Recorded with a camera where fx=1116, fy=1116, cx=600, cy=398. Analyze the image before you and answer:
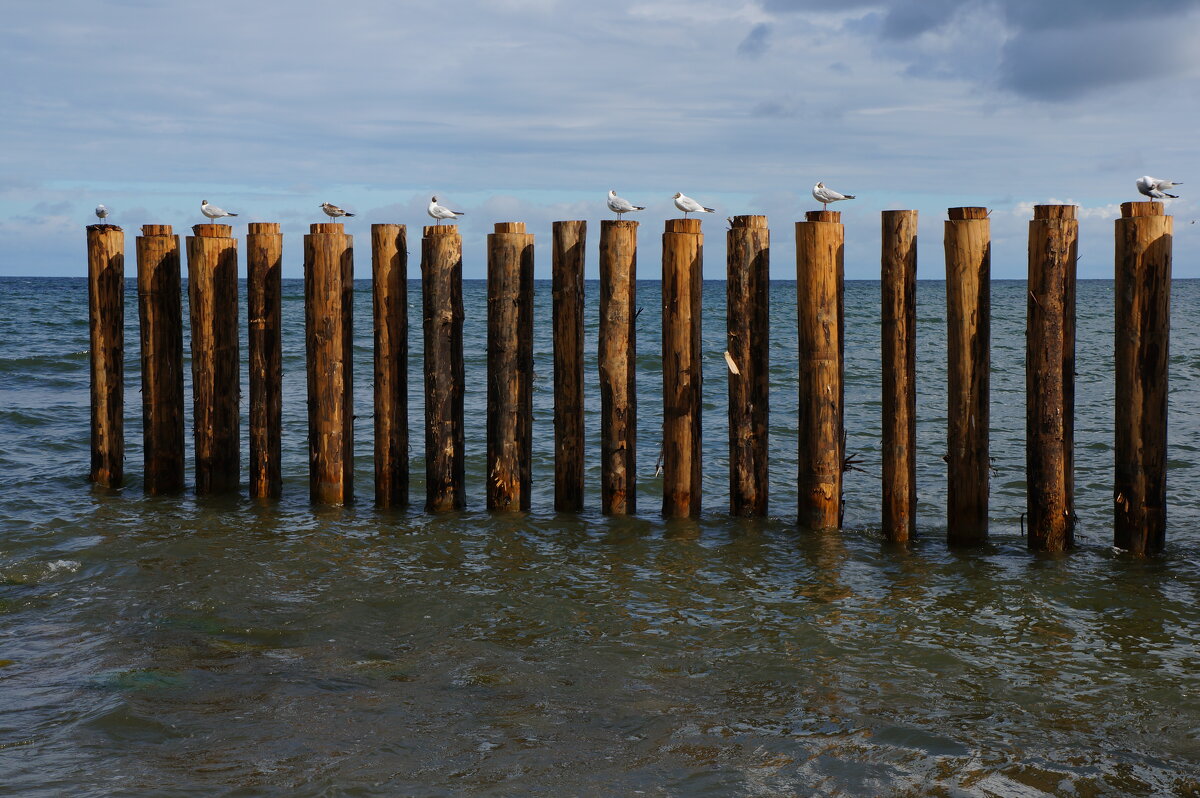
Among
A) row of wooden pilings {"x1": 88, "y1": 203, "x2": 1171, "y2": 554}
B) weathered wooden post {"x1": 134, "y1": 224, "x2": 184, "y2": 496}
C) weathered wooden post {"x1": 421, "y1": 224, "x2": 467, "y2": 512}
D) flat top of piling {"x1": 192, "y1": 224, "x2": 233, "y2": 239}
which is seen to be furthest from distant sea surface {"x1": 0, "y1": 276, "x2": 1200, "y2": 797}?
flat top of piling {"x1": 192, "y1": 224, "x2": 233, "y2": 239}

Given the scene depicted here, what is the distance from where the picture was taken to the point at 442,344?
388 inches

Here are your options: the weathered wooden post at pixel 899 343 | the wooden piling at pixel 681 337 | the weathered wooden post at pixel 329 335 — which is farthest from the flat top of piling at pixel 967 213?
the weathered wooden post at pixel 329 335

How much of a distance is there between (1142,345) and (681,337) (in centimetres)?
354

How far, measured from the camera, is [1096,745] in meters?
5.79

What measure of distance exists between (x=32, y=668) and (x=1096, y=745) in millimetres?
6077

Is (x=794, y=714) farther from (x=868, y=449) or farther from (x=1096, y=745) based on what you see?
(x=868, y=449)

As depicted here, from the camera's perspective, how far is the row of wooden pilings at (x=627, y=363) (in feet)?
28.2

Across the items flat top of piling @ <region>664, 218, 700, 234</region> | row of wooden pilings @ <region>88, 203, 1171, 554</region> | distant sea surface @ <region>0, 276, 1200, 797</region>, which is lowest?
distant sea surface @ <region>0, 276, 1200, 797</region>

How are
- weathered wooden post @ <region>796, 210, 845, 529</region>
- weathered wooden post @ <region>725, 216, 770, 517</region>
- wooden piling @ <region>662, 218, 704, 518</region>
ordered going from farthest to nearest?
wooden piling @ <region>662, 218, 704, 518</region>
weathered wooden post @ <region>725, 216, 770, 517</region>
weathered wooden post @ <region>796, 210, 845, 529</region>

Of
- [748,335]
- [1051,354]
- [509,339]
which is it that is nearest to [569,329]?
[509,339]

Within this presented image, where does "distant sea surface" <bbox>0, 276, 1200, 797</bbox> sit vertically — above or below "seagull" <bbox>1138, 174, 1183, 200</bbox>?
below

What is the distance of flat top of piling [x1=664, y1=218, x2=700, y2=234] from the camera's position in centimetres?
934

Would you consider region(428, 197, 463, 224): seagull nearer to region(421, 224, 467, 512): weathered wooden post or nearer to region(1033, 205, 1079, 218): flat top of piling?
region(421, 224, 467, 512): weathered wooden post

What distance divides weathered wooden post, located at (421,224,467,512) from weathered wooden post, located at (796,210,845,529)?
295 centimetres
